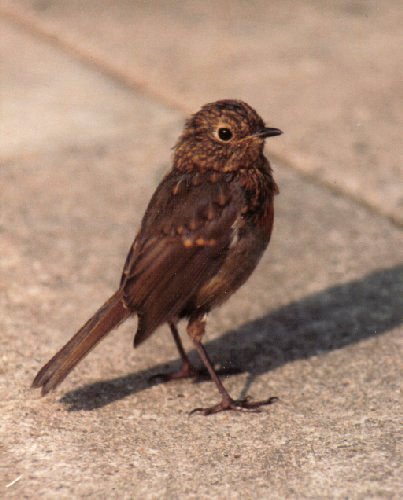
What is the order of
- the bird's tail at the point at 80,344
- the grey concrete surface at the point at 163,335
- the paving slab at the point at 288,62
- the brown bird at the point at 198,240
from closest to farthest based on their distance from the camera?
1. the grey concrete surface at the point at 163,335
2. the bird's tail at the point at 80,344
3. the brown bird at the point at 198,240
4. the paving slab at the point at 288,62

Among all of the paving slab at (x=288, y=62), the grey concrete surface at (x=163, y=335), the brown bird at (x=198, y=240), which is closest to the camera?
the grey concrete surface at (x=163, y=335)

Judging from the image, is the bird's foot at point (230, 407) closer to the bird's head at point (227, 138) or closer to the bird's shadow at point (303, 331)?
the bird's shadow at point (303, 331)

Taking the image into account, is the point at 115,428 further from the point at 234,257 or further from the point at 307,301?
the point at 307,301

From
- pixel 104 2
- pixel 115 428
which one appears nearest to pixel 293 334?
pixel 115 428

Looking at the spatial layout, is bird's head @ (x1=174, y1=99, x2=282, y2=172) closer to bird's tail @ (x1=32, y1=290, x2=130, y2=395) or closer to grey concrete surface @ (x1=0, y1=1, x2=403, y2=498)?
bird's tail @ (x1=32, y1=290, x2=130, y2=395)

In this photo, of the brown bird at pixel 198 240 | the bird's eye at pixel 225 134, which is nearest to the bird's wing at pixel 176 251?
the brown bird at pixel 198 240

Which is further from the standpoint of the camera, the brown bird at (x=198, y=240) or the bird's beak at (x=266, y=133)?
the bird's beak at (x=266, y=133)

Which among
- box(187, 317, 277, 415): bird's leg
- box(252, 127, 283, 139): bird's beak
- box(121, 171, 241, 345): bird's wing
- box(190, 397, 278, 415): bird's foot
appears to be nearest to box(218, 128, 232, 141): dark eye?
box(252, 127, 283, 139): bird's beak
